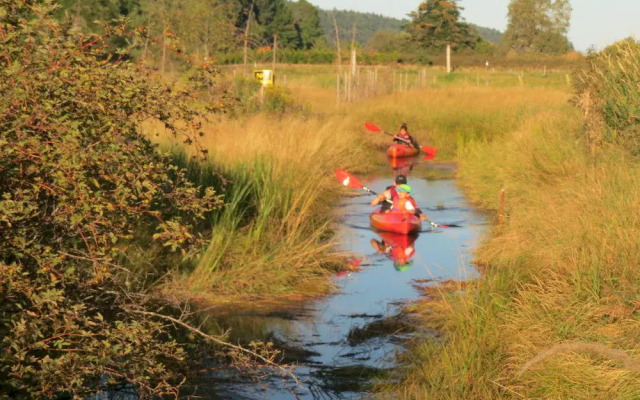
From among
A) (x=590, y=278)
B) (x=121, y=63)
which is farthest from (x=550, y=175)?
(x=121, y=63)

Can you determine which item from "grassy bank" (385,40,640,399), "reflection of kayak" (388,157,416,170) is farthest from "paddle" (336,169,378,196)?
"reflection of kayak" (388,157,416,170)

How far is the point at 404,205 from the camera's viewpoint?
16250 mm

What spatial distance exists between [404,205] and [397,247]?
1.33 meters

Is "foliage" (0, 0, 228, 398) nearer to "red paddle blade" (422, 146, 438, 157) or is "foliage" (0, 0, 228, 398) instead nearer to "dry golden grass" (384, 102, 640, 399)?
"dry golden grass" (384, 102, 640, 399)

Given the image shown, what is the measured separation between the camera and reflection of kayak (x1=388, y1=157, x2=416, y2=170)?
1045 inches

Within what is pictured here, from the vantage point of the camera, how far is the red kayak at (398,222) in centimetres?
1577

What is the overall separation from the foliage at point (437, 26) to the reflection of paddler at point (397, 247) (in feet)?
235

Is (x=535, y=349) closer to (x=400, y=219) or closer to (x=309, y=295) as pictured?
(x=309, y=295)

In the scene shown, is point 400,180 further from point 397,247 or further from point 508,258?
point 508,258

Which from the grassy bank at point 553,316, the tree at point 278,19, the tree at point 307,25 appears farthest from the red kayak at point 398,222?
the tree at point 307,25

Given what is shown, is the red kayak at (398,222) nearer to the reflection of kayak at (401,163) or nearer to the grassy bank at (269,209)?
the grassy bank at (269,209)

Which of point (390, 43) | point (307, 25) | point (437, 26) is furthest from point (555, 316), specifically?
point (307, 25)

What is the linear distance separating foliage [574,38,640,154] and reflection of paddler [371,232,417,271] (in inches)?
117

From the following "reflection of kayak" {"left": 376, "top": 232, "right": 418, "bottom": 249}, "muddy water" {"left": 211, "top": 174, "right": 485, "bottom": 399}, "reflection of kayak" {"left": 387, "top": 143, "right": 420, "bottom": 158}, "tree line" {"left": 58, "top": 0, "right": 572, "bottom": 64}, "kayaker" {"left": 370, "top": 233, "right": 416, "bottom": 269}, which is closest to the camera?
"muddy water" {"left": 211, "top": 174, "right": 485, "bottom": 399}
